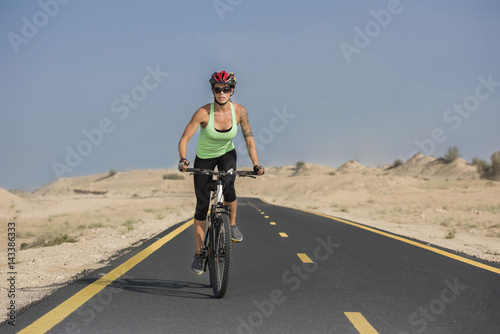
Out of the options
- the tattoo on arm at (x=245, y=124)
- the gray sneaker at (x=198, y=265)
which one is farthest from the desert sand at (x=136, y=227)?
the tattoo on arm at (x=245, y=124)

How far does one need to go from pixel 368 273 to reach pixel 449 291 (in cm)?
156

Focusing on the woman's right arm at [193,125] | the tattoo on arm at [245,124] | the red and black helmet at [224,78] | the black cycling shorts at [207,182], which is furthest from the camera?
the tattoo on arm at [245,124]

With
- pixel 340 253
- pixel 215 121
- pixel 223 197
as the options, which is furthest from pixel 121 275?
pixel 340 253

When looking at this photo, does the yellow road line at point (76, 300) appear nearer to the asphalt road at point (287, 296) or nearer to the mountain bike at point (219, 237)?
the asphalt road at point (287, 296)

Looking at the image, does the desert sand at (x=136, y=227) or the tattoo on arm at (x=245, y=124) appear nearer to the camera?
the tattoo on arm at (x=245, y=124)

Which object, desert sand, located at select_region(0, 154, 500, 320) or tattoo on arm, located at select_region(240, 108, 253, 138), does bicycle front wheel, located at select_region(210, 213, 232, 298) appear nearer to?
tattoo on arm, located at select_region(240, 108, 253, 138)

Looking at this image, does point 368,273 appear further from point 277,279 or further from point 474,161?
point 474,161

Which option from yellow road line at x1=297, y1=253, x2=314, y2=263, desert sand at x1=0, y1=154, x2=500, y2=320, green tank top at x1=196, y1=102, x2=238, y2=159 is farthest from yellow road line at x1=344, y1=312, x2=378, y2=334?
yellow road line at x1=297, y1=253, x2=314, y2=263

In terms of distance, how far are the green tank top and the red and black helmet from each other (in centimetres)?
29

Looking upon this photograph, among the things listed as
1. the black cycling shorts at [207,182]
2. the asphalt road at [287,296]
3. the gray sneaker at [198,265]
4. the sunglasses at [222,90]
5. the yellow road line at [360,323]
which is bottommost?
the asphalt road at [287,296]

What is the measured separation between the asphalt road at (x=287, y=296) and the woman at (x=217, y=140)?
0.93m

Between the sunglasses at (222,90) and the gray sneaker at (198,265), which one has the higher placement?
the sunglasses at (222,90)

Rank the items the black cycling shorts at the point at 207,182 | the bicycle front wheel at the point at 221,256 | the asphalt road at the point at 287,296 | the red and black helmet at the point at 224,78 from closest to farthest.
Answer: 1. the asphalt road at the point at 287,296
2. the bicycle front wheel at the point at 221,256
3. the red and black helmet at the point at 224,78
4. the black cycling shorts at the point at 207,182

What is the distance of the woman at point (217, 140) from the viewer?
6.69 m
